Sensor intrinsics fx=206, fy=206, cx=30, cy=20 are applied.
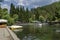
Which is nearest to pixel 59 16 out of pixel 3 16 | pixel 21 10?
pixel 21 10

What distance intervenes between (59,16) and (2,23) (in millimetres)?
117820

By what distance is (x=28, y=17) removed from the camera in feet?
647

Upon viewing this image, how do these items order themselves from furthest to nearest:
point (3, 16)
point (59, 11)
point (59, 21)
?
point (59, 11) < point (59, 21) < point (3, 16)

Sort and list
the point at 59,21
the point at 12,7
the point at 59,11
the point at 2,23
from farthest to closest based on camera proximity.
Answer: the point at 12,7
the point at 59,11
the point at 59,21
the point at 2,23

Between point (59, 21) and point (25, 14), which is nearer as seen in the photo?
point (59, 21)

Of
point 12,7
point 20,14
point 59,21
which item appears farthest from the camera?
point 20,14

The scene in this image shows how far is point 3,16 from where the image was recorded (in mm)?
93375

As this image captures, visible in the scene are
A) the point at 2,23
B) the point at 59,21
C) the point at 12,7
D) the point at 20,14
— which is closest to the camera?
the point at 2,23

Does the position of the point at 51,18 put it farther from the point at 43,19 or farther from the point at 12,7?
the point at 12,7

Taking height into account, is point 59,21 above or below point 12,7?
below

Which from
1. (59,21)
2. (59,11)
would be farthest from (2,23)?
(59,11)

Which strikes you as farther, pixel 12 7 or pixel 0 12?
pixel 12 7

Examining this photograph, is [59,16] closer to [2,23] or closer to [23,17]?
[23,17]

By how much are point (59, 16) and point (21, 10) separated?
48.6m
